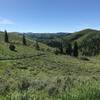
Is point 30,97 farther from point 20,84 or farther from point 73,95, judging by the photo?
point 20,84

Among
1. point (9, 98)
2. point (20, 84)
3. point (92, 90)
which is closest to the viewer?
point (9, 98)

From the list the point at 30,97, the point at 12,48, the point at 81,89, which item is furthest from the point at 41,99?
the point at 12,48

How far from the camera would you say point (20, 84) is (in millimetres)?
8383

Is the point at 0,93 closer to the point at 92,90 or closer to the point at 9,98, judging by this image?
the point at 9,98

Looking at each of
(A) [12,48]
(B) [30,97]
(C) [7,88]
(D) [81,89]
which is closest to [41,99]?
(B) [30,97]

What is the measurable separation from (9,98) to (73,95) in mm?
1560

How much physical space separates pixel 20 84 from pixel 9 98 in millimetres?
2701

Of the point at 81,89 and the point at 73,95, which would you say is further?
the point at 81,89

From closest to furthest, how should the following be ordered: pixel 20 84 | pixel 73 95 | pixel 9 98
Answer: pixel 9 98 → pixel 73 95 → pixel 20 84

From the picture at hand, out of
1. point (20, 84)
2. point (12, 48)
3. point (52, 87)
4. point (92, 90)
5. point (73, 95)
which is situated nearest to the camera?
point (73, 95)

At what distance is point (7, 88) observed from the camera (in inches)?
311

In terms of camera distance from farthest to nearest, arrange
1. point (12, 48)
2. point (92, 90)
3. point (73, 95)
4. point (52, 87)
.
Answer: point (12, 48), point (52, 87), point (92, 90), point (73, 95)

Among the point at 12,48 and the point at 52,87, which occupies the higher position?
the point at 52,87

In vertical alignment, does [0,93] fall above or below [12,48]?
above
